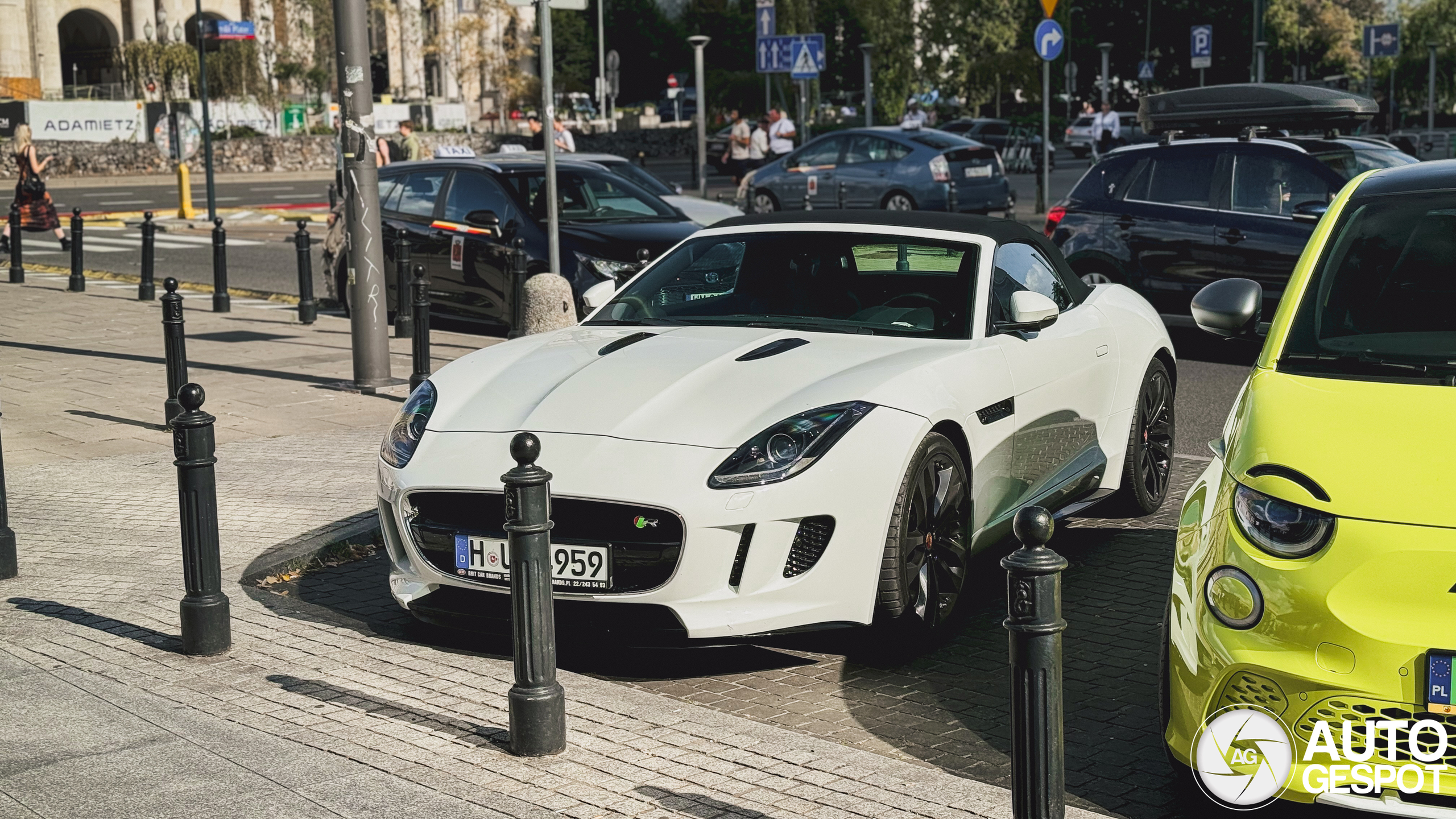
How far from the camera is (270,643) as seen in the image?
5668mm

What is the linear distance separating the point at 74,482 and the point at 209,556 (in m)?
3.31

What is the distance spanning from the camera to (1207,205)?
41.1ft

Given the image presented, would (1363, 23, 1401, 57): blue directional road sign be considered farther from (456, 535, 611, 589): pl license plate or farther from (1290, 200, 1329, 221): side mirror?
(456, 535, 611, 589): pl license plate

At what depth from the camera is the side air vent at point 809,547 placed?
16.6 ft

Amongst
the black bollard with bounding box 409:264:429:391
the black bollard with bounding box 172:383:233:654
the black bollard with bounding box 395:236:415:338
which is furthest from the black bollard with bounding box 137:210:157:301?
the black bollard with bounding box 172:383:233:654

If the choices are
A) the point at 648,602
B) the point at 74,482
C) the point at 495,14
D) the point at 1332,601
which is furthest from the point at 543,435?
the point at 495,14

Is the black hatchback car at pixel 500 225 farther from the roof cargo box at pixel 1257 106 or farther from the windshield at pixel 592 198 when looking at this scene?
the roof cargo box at pixel 1257 106

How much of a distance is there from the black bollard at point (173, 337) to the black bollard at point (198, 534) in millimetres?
4015

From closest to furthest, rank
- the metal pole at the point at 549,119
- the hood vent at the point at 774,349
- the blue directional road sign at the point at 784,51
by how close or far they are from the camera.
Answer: the hood vent at the point at 774,349 < the metal pole at the point at 549,119 < the blue directional road sign at the point at 784,51

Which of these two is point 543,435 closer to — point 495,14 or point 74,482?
point 74,482

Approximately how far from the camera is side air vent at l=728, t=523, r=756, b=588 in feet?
16.4

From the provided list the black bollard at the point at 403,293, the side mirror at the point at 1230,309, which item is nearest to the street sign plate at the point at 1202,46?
the black bollard at the point at 403,293

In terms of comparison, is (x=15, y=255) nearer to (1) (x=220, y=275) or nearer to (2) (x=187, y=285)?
(2) (x=187, y=285)

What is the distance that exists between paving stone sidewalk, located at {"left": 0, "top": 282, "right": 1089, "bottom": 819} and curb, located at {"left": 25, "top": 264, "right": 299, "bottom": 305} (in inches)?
379
